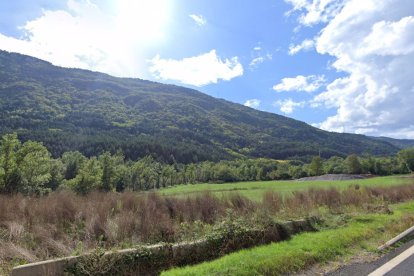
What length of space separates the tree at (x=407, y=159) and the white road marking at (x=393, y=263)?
428ft

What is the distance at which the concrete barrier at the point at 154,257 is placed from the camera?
6.31 metres

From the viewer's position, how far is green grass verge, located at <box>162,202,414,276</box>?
24.1ft

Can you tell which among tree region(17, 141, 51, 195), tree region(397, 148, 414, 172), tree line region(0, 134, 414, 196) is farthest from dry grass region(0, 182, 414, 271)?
tree region(397, 148, 414, 172)

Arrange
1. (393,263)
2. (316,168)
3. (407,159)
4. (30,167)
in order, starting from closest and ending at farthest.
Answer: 1. (393,263)
2. (30,167)
3. (407,159)
4. (316,168)

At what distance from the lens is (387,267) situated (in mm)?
7742

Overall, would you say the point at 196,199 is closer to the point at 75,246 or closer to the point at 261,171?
the point at 75,246

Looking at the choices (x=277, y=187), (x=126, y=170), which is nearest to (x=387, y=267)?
(x=277, y=187)

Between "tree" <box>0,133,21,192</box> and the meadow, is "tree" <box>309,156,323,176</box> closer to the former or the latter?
"tree" <box>0,133,21,192</box>

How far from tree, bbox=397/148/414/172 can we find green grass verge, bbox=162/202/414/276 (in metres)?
128

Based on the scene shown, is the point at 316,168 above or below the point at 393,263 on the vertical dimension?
above

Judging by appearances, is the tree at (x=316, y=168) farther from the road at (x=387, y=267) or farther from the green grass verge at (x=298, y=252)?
the road at (x=387, y=267)

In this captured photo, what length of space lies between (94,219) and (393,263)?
745cm

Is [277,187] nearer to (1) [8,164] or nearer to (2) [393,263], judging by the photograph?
(1) [8,164]

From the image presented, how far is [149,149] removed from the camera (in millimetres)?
184625
